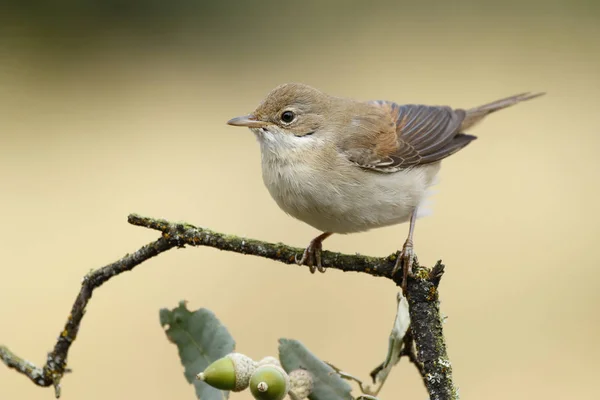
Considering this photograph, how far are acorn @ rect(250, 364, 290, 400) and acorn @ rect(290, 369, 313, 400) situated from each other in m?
0.07

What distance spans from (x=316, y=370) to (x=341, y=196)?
1.48m

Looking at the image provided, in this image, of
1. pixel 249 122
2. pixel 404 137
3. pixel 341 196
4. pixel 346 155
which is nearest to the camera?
pixel 341 196

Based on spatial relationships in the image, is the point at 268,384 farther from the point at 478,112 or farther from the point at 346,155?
the point at 478,112

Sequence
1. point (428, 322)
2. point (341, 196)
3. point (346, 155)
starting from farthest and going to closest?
point (346, 155), point (341, 196), point (428, 322)

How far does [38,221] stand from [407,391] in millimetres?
4446

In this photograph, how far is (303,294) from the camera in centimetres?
648

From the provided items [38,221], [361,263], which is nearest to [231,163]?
[38,221]

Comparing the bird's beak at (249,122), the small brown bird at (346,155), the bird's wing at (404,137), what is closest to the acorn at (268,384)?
the small brown bird at (346,155)

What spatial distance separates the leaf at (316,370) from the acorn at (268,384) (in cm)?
10

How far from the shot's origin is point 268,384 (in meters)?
1.48

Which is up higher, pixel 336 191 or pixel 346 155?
pixel 346 155

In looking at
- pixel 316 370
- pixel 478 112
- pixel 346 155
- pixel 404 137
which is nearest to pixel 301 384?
pixel 316 370

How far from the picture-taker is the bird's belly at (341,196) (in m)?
3.00

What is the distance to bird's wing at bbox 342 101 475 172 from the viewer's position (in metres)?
3.40
